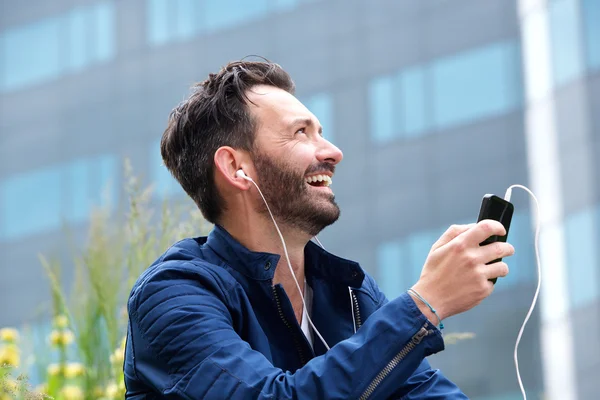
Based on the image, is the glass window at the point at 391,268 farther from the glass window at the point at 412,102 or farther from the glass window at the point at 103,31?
the glass window at the point at 103,31

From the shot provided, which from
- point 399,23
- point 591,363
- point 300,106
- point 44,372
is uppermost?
point 399,23

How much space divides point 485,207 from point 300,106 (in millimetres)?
691

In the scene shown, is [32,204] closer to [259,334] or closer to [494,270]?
[259,334]

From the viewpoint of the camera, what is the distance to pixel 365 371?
170 centimetres

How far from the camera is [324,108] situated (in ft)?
67.6

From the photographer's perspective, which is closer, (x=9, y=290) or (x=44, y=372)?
(x=44, y=372)

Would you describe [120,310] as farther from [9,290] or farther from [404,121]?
[9,290]

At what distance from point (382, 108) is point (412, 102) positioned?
603 millimetres

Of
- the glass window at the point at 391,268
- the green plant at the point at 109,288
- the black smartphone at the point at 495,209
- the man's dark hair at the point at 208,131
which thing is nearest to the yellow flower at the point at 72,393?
the green plant at the point at 109,288

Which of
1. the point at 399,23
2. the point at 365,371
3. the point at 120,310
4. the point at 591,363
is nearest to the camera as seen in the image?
the point at 365,371

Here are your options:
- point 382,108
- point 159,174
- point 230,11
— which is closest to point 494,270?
point 382,108

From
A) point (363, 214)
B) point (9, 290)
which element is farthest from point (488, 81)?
point (9, 290)

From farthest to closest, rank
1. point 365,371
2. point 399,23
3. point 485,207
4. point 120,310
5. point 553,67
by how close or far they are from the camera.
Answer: point 399,23 → point 553,67 → point 120,310 → point 485,207 → point 365,371

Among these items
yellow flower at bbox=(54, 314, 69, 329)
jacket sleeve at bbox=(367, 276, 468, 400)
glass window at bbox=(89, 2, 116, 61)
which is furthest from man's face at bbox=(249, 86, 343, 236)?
glass window at bbox=(89, 2, 116, 61)
